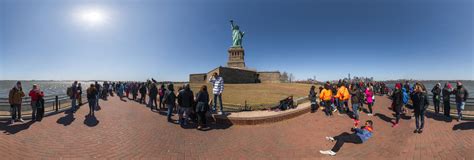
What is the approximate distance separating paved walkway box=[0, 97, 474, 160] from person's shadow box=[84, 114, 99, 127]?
4 centimetres

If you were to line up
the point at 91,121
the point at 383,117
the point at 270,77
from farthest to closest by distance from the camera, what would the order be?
the point at 270,77 → the point at 383,117 → the point at 91,121

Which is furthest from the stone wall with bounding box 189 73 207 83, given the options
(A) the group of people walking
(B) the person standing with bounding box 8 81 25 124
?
(B) the person standing with bounding box 8 81 25 124

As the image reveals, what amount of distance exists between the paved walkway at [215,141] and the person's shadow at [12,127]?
0.02m

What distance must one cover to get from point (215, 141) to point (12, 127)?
7.06 metres

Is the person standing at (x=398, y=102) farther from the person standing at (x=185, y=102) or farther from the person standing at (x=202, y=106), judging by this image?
the person standing at (x=185, y=102)

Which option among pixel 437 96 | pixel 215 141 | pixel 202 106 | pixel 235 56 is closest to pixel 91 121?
pixel 202 106

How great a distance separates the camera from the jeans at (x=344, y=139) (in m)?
5.65

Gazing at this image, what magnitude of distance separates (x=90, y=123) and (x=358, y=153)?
902 centimetres

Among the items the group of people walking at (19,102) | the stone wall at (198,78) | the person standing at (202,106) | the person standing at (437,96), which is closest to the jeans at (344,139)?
the person standing at (202,106)

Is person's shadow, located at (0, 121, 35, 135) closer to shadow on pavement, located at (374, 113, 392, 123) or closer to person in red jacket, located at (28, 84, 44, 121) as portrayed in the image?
person in red jacket, located at (28, 84, 44, 121)

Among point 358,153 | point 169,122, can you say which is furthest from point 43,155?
point 358,153

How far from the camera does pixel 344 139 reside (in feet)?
20.6

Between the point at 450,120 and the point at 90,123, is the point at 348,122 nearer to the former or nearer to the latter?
the point at 450,120

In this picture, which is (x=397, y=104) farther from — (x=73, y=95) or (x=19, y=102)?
(x=19, y=102)
